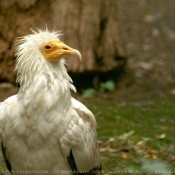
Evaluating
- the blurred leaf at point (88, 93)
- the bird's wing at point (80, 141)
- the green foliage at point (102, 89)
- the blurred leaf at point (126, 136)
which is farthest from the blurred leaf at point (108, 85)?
the bird's wing at point (80, 141)

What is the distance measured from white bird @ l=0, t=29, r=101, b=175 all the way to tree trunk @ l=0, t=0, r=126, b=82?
400 centimetres

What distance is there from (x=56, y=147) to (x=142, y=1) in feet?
36.0

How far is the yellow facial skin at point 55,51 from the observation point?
13.0 feet

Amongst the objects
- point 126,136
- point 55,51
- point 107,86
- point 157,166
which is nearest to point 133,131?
point 126,136

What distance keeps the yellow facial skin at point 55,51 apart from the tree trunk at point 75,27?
13.0ft

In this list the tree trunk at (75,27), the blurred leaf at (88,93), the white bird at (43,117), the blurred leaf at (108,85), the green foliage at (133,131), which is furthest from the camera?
the blurred leaf at (108,85)

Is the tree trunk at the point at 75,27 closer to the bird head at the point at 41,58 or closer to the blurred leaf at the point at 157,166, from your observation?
the bird head at the point at 41,58

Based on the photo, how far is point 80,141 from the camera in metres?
4.05

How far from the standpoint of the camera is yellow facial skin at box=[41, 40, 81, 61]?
3949mm

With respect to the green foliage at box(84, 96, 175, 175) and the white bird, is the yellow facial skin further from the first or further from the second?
the green foliage at box(84, 96, 175, 175)

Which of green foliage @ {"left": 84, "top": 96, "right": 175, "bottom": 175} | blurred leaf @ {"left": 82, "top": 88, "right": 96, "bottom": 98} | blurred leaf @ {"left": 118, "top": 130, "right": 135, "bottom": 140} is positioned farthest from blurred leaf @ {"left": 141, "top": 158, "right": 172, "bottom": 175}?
blurred leaf @ {"left": 82, "top": 88, "right": 96, "bottom": 98}

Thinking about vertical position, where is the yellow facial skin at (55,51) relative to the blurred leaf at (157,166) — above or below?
above

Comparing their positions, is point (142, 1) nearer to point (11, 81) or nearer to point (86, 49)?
point (86, 49)

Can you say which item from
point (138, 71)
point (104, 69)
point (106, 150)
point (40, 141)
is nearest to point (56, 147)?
point (40, 141)
